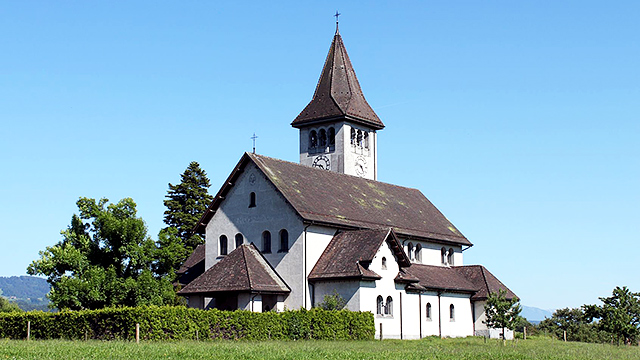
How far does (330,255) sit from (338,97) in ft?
83.9

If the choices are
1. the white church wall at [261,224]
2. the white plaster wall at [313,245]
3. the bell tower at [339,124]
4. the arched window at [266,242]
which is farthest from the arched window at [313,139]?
the arched window at [266,242]

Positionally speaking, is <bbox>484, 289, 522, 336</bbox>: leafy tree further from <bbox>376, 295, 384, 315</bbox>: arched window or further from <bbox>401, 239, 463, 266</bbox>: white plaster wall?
<bbox>401, 239, 463, 266</bbox>: white plaster wall

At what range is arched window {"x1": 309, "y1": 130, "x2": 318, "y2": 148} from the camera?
258 ft

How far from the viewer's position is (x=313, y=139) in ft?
259

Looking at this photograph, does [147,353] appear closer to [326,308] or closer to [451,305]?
[326,308]

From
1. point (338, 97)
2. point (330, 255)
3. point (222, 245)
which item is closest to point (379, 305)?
point (330, 255)

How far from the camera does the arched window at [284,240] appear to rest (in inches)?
2211

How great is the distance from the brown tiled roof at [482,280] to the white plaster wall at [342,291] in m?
16.1

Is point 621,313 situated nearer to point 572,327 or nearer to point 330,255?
point 330,255

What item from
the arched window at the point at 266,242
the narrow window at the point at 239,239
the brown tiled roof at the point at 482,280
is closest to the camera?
the arched window at the point at 266,242

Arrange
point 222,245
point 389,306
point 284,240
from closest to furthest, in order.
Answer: point 389,306, point 284,240, point 222,245

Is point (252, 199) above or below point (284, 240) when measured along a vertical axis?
above

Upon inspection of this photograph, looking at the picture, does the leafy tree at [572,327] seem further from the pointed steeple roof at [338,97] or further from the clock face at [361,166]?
the pointed steeple roof at [338,97]

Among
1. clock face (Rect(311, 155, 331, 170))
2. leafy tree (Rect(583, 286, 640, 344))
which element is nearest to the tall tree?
clock face (Rect(311, 155, 331, 170))
